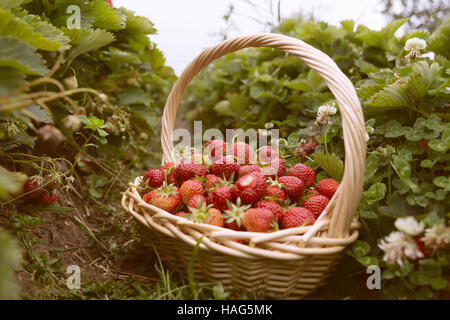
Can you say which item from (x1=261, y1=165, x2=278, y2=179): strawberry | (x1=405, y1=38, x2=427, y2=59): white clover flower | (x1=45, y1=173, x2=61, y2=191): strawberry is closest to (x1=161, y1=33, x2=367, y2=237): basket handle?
(x1=261, y1=165, x2=278, y2=179): strawberry

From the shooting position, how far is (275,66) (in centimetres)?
213

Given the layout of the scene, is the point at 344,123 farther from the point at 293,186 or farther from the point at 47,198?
the point at 47,198

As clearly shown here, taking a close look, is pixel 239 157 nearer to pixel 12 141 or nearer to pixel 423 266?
pixel 423 266

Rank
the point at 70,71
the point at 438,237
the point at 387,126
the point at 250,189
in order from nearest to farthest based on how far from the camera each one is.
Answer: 1. the point at 438,237
2. the point at 250,189
3. the point at 387,126
4. the point at 70,71

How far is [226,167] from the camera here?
1129 mm

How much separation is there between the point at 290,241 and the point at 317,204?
0.20m

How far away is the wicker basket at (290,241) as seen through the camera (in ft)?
2.73

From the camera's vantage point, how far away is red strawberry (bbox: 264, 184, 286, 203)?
3.34 ft

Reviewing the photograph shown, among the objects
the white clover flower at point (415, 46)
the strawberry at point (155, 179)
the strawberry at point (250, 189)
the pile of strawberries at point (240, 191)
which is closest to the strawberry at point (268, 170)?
the pile of strawberries at point (240, 191)

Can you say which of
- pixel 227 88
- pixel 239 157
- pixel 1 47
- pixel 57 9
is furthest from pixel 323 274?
pixel 227 88

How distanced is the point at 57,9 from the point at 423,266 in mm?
1340

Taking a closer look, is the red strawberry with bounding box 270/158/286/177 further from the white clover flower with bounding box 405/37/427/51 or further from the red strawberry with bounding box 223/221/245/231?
the white clover flower with bounding box 405/37/427/51

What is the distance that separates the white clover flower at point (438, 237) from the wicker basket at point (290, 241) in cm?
16

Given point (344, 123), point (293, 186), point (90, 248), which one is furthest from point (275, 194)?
point (90, 248)
